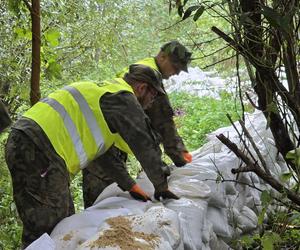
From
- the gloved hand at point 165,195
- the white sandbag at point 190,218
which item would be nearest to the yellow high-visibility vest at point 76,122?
the gloved hand at point 165,195

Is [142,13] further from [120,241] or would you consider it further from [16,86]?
[120,241]

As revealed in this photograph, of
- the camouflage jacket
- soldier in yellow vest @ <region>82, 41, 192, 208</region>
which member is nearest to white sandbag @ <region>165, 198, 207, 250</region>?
the camouflage jacket

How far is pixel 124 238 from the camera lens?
196cm

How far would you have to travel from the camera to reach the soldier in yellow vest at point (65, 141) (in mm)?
2381

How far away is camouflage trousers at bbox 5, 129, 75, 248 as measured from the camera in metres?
2.38

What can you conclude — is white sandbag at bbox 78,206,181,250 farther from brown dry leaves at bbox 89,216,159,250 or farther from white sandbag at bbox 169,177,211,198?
white sandbag at bbox 169,177,211,198

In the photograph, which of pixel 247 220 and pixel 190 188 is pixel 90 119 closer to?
pixel 190 188

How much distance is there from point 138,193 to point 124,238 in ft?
2.41

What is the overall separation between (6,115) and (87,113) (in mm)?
615

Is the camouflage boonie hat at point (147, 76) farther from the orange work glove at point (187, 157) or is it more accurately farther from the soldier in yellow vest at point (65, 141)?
the orange work glove at point (187, 157)

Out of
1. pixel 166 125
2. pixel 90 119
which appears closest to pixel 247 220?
pixel 166 125

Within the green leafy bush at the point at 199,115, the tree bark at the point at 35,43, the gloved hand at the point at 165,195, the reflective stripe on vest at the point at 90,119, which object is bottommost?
the green leafy bush at the point at 199,115

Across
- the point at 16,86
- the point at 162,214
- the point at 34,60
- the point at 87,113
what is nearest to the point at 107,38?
the point at 16,86

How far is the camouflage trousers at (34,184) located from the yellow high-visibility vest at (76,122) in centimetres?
8
